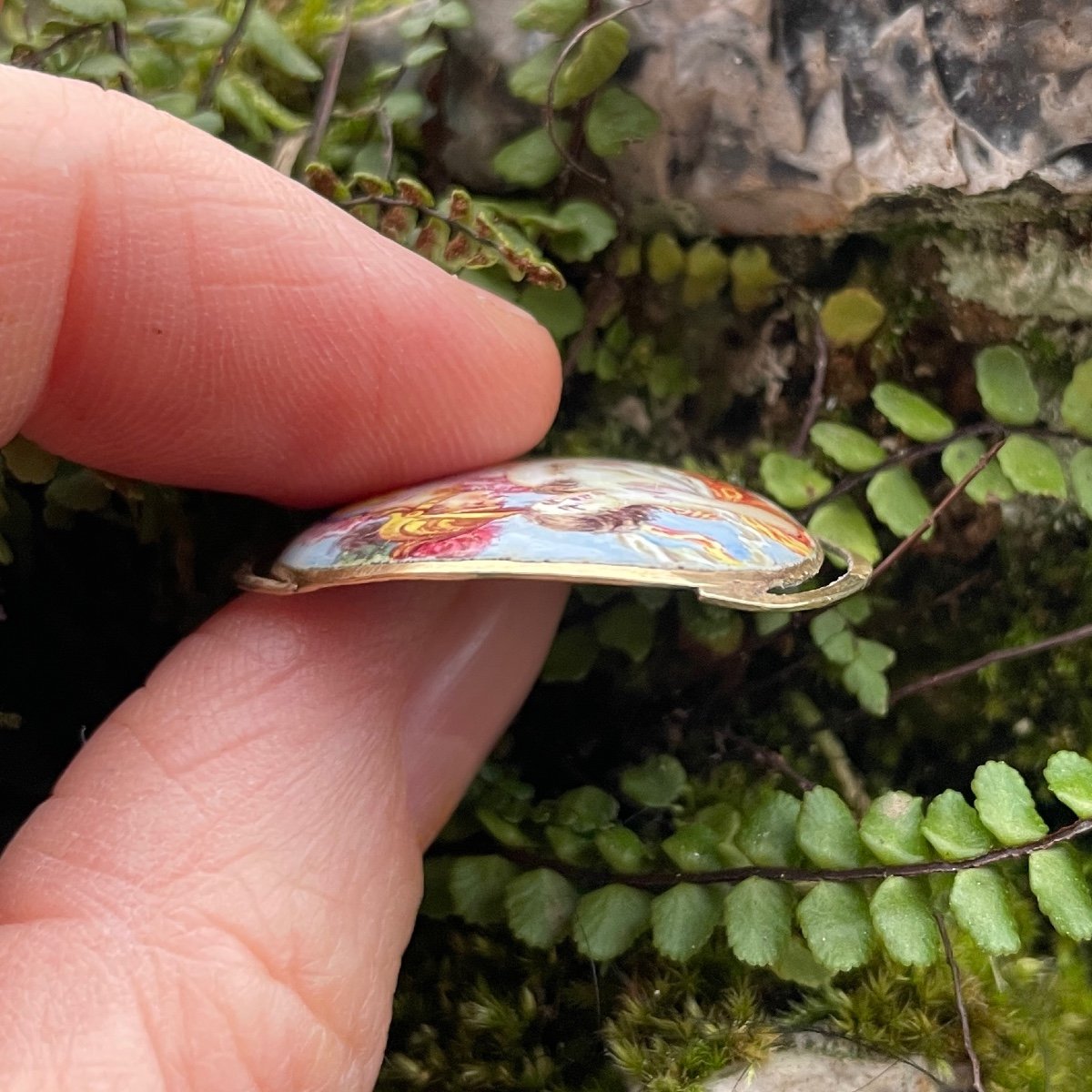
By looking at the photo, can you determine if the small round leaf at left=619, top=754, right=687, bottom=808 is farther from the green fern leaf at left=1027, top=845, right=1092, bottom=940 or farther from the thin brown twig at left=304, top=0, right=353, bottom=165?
the thin brown twig at left=304, top=0, right=353, bottom=165

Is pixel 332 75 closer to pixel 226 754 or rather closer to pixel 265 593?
pixel 265 593

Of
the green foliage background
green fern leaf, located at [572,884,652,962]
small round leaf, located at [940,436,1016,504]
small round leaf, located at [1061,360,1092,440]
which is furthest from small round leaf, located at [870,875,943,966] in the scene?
small round leaf, located at [1061,360,1092,440]

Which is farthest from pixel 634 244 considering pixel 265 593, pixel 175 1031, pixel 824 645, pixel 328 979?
pixel 175 1031

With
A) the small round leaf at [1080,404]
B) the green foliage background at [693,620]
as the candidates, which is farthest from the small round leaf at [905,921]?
the small round leaf at [1080,404]

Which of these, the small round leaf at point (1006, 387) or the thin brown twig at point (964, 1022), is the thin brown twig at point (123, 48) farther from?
the thin brown twig at point (964, 1022)

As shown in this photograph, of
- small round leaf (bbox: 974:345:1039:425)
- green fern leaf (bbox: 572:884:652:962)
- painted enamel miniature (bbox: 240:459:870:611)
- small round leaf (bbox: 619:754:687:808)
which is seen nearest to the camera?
painted enamel miniature (bbox: 240:459:870:611)

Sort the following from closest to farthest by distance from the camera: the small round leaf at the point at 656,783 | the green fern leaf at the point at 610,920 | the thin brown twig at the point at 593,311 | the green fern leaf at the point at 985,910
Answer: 1. the green fern leaf at the point at 985,910
2. the green fern leaf at the point at 610,920
3. the small round leaf at the point at 656,783
4. the thin brown twig at the point at 593,311

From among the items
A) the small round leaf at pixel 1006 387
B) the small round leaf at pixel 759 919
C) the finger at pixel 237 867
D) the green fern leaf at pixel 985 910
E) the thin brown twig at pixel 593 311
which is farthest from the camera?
the thin brown twig at pixel 593 311

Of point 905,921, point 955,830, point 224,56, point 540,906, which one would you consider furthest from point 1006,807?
point 224,56
